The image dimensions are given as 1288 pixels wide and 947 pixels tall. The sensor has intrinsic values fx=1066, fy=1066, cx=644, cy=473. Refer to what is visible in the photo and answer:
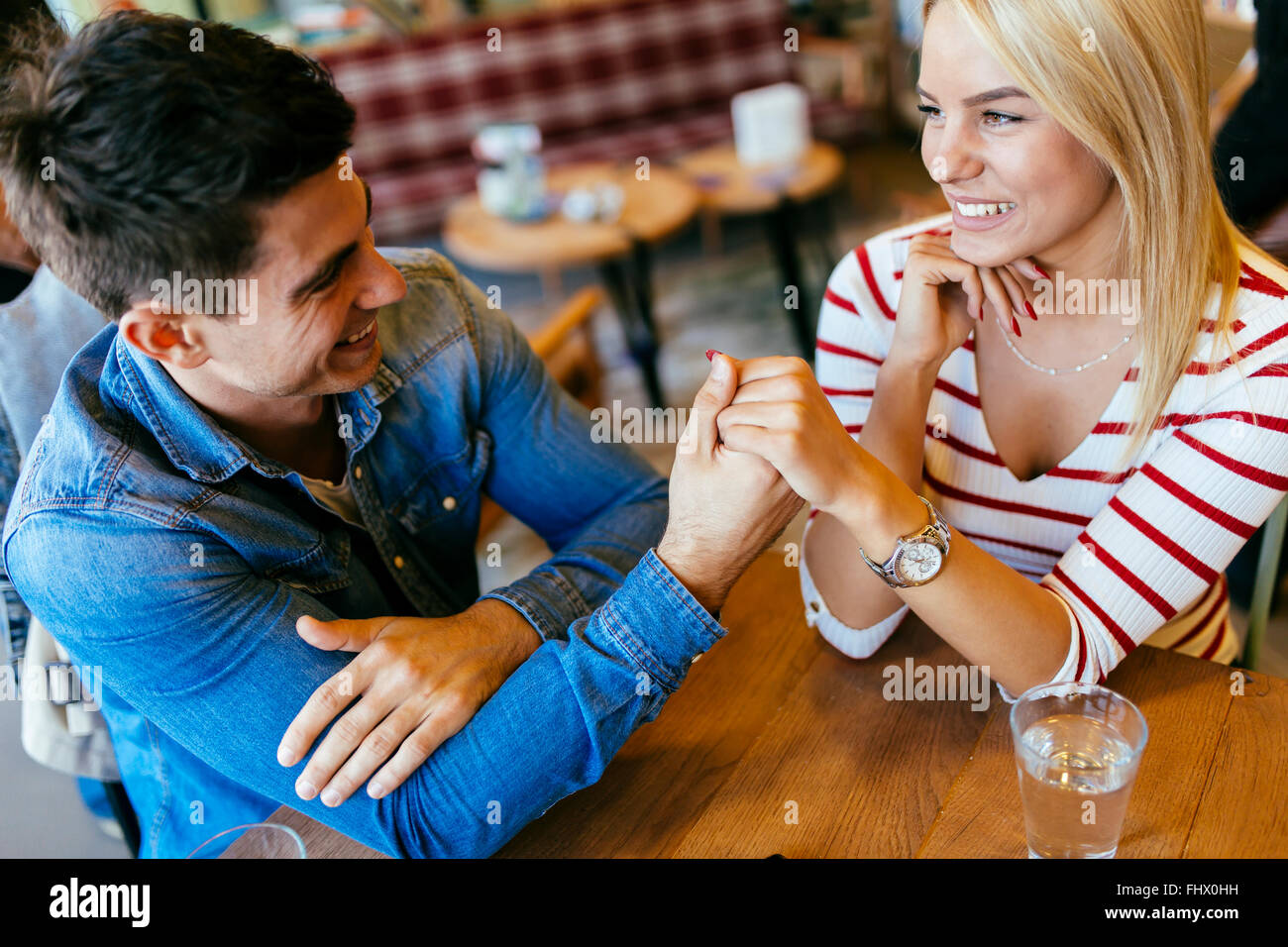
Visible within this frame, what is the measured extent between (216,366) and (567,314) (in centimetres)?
139

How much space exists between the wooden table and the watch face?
0.44 feet

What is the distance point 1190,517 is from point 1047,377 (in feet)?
0.85

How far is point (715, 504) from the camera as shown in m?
1.04

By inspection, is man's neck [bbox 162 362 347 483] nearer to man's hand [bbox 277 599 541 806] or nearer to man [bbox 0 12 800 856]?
man [bbox 0 12 800 856]

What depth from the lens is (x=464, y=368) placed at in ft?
4.29

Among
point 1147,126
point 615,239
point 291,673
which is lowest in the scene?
point 615,239

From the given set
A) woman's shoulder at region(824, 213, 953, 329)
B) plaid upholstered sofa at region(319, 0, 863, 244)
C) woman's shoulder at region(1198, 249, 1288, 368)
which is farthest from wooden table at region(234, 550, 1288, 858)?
plaid upholstered sofa at region(319, 0, 863, 244)

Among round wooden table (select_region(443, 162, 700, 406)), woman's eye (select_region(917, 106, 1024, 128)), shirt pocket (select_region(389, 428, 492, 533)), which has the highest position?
woman's eye (select_region(917, 106, 1024, 128))

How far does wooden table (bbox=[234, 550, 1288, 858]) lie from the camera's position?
92 cm

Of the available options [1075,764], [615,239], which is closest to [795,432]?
[1075,764]

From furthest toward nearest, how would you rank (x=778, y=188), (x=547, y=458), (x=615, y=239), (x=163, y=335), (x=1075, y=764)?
1. (x=778, y=188)
2. (x=615, y=239)
3. (x=547, y=458)
4. (x=163, y=335)
5. (x=1075, y=764)

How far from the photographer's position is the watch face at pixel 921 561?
1.03 m

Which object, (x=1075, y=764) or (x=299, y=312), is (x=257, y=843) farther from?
(x=1075, y=764)
